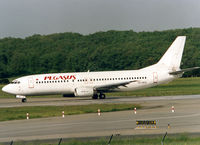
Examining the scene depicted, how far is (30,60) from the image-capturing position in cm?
9175

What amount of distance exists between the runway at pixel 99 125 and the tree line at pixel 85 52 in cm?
5874

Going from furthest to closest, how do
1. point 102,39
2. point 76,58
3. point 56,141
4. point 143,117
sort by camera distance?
point 102,39, point 76,58, point 143,117, point 56,141

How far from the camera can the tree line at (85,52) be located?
9511cm

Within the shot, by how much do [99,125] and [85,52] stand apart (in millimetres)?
84213

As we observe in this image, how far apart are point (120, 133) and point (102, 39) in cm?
10820

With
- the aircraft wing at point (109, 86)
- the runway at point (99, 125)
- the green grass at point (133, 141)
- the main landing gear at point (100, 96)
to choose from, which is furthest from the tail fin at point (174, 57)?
the green grass at point (133, 141)

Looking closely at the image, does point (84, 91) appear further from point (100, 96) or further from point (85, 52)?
point (85, 52)

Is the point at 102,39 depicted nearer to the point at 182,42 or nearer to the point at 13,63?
the point at 13,63

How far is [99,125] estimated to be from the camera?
26.4 metres

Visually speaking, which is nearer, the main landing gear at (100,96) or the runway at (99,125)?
the runway at (99,125)

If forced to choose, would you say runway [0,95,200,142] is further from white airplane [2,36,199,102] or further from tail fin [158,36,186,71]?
tail fin [158,36,186,71]

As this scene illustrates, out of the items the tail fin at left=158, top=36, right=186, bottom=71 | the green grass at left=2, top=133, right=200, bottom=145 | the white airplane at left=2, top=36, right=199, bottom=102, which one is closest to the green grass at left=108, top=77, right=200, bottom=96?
the white airplane at left=2, top=36, right=199, bottom=102

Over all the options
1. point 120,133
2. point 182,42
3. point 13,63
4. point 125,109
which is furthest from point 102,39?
point 120,133

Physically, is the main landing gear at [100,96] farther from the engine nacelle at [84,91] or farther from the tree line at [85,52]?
the tree line at [85,52]
